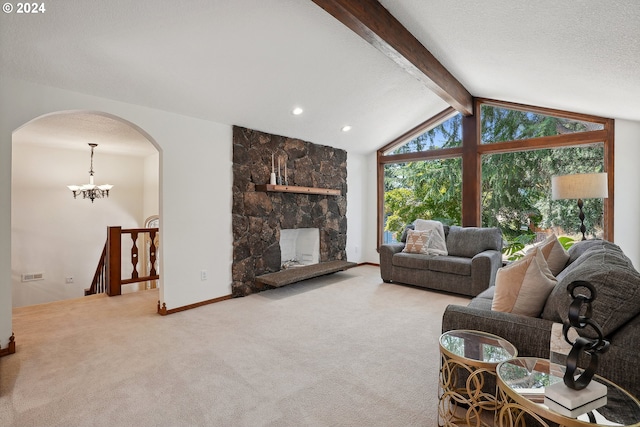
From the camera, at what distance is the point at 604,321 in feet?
4.79

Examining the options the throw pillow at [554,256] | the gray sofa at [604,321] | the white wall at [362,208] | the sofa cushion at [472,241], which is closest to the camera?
the gray sofa at [604,321]

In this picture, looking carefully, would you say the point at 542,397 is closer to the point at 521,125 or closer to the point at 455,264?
the point at 455,264

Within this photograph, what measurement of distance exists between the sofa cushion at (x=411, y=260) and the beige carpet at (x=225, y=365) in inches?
28.7

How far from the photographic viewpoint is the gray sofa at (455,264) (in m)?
4.12

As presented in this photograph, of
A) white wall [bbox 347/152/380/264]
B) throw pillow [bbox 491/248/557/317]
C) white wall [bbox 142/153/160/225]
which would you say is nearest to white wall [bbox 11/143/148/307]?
white wall [bbox 142/153/160/225]

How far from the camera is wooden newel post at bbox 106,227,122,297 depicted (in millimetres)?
4359

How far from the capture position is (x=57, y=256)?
5582mm

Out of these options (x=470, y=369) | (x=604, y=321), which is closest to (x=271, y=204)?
(x=470, y=369)

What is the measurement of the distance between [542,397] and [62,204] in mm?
6949

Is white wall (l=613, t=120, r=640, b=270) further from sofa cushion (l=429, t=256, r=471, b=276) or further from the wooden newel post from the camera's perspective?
the wooden newel post

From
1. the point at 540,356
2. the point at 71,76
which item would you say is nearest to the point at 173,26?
the point at 71,76

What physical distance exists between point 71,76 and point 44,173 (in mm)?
3703

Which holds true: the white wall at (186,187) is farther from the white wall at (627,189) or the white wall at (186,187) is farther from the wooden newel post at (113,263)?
the white wall at (627,189)

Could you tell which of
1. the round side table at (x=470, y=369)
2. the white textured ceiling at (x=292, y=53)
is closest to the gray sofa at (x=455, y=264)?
the white textured ceiling at (x=292, y=53)
